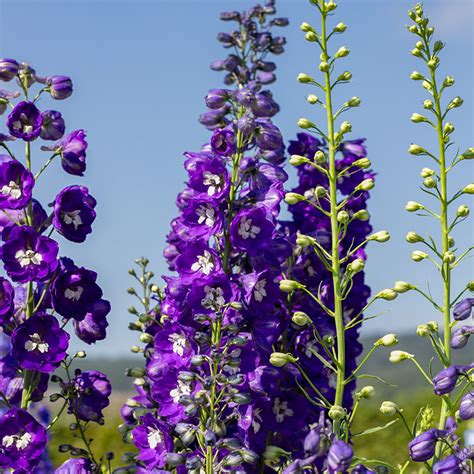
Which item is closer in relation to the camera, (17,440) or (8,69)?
(17,440)

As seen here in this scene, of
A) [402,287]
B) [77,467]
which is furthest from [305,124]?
[77,467]

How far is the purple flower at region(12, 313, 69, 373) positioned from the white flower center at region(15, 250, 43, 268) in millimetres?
208

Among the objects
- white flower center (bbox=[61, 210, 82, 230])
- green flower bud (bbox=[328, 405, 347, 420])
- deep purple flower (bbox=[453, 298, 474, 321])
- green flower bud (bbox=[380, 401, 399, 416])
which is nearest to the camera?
green flower bud (bbox=[328, 405, 347, 420])

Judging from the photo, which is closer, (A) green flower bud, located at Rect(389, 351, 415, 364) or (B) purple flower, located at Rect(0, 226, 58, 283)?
(A) green flower bud, located at Rect(389, 351, 415, 364)

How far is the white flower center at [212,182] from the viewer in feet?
10.9

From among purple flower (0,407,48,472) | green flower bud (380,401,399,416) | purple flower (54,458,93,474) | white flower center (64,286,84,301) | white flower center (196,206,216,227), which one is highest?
white flower center (196,206,216,227)

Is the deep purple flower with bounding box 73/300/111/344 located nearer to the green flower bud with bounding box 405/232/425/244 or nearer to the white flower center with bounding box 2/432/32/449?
the white flower center with bounding box 2/432/32/449

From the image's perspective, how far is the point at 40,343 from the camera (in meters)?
3.21

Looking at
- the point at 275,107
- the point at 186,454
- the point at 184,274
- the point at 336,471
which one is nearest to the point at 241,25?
the point at 275,107

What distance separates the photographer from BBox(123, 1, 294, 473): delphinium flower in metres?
3.01

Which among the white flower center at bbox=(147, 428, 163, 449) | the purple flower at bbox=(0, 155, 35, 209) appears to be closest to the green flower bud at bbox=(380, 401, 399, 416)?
the white flower center at bbox=(147, 428, 163, 449)

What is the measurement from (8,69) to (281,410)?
1658mm

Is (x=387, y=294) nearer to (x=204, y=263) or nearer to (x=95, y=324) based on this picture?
(x=204, y=263)

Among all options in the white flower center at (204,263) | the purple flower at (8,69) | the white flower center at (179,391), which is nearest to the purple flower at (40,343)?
the white flower center at (179,391)
